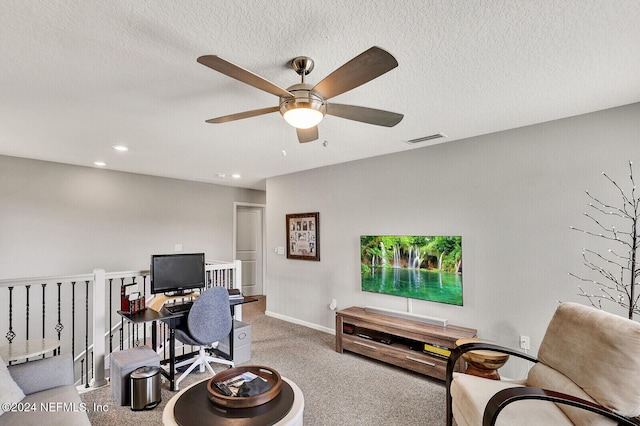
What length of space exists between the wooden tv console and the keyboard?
5.65 feet

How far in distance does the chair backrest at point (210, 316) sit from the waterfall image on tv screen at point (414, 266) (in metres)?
1.85

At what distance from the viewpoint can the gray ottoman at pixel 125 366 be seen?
258 cm

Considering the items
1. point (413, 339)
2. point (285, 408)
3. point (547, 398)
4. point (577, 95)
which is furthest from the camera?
point (413, 339)

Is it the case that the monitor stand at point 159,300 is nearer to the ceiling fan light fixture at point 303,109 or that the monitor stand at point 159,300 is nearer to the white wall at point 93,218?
the white wall at point 93,218

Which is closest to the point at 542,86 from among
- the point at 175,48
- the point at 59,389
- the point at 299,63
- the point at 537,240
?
the point at 537,240

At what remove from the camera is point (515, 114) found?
8.73 feet

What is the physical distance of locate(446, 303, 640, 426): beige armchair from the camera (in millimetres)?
1491

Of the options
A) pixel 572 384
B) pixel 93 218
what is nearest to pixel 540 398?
pixel 572 384

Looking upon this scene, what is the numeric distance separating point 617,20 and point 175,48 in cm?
218

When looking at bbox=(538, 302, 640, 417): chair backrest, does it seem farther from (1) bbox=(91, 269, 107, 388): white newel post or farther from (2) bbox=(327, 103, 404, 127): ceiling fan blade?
(1) bbox=(91, 269, 107, 388): white newel post

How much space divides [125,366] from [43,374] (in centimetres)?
61

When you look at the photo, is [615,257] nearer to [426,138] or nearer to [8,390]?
[426,138]

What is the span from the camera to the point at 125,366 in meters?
2.59

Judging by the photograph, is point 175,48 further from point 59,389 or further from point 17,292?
point 17,292
